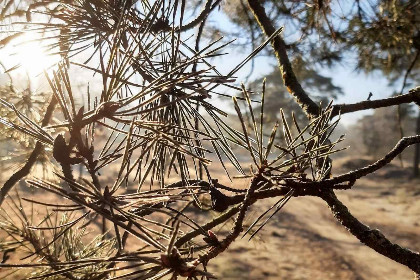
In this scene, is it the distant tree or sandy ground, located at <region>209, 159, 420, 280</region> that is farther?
sandy ground, located at <region>209, 159, 420, 280</region>

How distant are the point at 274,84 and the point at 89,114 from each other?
67.8 feet

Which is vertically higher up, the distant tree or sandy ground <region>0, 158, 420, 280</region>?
the distant tree

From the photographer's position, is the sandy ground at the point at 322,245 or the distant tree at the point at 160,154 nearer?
the distant tree at the point at 160,154

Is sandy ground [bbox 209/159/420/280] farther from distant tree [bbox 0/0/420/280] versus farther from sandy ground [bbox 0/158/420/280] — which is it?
distant tree [bbox 0/0/420/280]

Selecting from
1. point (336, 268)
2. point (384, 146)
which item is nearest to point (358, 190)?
point (384, 146)

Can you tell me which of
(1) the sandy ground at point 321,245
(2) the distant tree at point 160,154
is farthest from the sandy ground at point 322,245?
(2) the distant tree at point 160,154

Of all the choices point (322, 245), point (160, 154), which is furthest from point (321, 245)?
point (160, 154)

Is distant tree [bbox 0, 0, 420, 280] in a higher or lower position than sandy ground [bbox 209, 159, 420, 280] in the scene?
higher

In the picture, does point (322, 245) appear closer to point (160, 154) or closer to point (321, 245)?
point (321, 245)

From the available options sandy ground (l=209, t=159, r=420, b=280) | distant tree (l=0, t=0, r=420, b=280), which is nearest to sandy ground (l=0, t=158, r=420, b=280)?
sandy ground (l=209, t=159, r=420, b=280)

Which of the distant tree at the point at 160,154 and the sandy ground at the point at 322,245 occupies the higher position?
the distant tree at the point at 160,154

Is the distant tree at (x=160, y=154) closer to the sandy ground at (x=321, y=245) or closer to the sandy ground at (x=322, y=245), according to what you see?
the sandy ground at (x=321, y=245)

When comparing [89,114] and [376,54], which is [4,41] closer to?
[89,114]

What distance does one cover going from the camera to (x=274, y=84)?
812 inches
